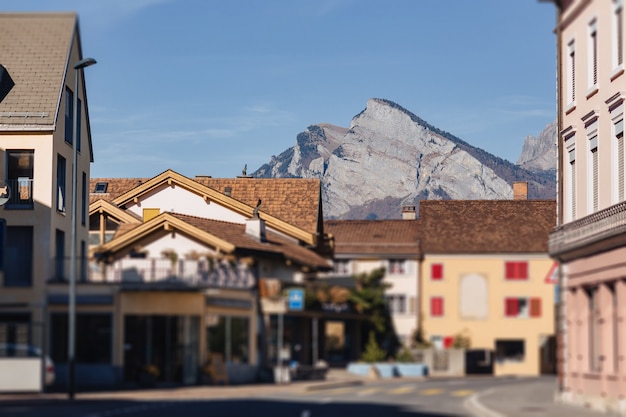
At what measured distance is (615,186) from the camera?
3209 centimetres

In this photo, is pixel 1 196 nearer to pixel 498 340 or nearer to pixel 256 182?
pixel 256 182

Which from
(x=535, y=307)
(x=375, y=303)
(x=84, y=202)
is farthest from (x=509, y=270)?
Result: (x=84, y=202)

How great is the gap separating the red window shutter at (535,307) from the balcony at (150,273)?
37.5 m

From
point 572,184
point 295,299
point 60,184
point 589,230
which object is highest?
point 60,184

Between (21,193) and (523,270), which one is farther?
(523,270)

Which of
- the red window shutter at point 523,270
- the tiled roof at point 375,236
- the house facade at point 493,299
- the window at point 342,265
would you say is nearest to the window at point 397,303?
the house facade at point 493,299

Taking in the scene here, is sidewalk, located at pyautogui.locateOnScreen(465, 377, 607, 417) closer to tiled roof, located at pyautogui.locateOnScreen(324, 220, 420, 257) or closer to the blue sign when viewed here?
the blue sign

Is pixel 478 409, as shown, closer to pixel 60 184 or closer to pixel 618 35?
pixel 618 35

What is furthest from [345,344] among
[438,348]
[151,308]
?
[151,308]

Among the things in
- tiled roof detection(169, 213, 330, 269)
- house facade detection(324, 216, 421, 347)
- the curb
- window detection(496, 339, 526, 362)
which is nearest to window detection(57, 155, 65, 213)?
tiled roof detection(169, 213, 330, 269)

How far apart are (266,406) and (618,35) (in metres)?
13.6

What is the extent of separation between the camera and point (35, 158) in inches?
1834

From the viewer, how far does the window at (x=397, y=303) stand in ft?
274

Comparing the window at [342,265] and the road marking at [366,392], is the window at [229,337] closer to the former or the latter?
the road marking at [366,392]
